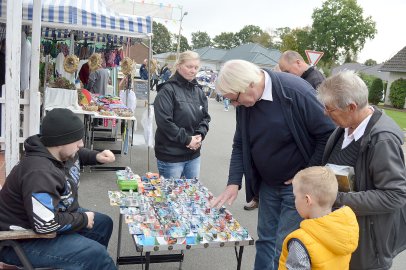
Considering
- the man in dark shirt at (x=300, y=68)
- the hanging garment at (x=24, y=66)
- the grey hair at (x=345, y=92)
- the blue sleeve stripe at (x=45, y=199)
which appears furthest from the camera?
the hanging garment at (x=24, y=66)

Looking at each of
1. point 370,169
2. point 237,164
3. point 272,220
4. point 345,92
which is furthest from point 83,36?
point 370,169

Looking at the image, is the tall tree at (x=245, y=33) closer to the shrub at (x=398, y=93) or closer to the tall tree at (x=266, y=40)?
the tall tree at (x=266, y=40)

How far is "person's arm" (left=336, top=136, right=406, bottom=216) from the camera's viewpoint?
5.85 feet

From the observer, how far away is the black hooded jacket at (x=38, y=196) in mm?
2020

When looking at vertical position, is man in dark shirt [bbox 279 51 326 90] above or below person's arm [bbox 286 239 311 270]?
above

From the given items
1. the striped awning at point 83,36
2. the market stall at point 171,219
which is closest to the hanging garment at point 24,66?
the striped awning at point 83,36

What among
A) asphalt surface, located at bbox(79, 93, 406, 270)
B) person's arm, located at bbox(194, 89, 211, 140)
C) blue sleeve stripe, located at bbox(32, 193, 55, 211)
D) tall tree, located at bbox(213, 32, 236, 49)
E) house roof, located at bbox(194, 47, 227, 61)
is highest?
tall tree, located at bbox(213, 32, 236, 49)

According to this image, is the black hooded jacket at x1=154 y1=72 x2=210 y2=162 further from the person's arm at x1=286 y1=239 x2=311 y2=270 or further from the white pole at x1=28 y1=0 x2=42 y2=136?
the person's arm at x1=286 y1=239 x2=311 y2=270

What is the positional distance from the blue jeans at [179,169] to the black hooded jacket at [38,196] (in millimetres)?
1447

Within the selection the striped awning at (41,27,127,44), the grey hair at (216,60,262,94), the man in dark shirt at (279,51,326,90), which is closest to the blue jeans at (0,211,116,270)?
the grey hair at (216,60,262,94)

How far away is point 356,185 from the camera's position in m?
1.92

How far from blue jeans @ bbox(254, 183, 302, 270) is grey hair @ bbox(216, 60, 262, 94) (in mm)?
719

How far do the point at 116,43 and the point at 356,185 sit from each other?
292 inches

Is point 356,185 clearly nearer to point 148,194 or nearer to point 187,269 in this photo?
point 148,194
